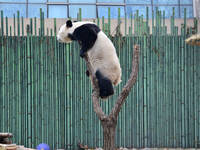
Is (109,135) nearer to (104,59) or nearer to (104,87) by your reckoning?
(104,87)

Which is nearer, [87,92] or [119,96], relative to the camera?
[119,96]

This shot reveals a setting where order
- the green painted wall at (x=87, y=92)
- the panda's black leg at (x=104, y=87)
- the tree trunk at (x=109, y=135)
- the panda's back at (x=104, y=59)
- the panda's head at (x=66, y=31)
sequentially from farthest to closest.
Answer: the green painted wall at (x=87, y=92) → the panda's head at (x=66, y=31) → the panda's back at (x=104, y=59) → the panda's black leg at (x=104, y=87) → the tree trunk at (x=109, y=135)

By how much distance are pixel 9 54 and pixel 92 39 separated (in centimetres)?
239

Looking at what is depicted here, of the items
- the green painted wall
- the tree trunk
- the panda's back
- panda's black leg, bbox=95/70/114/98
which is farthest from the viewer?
the green painted wall

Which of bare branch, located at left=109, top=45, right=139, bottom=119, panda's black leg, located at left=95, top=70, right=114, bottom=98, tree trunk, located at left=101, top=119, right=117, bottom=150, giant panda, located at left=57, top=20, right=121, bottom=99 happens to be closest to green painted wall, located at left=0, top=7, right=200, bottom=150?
giant panda, located at left=57, top=20, right=121, bottom=99

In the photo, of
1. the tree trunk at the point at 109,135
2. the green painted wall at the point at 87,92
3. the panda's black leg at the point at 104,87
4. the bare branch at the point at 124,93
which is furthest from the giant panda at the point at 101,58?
the green painted wall at the point at 87,92

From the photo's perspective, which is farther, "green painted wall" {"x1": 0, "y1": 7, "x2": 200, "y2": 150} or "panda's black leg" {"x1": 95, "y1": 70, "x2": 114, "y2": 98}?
"green painted wall" {"x1": 0, "y1": 7, "x2": 200, "y2": 150}

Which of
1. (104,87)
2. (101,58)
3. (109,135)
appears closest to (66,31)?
(101,58)

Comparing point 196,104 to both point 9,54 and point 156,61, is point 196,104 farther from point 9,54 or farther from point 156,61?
point 9,54

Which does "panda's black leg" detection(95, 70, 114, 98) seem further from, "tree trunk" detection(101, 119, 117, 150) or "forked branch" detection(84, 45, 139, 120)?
"tree trunk" detection(101, 119, 117, 150)

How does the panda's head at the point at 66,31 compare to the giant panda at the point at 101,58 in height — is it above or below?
above

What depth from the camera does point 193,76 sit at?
259 inches

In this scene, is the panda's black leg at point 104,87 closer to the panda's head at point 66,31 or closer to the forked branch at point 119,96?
the forked branch at point 119,96

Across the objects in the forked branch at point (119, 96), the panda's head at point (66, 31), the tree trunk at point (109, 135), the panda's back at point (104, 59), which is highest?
the panda's head at point (66, 31)
